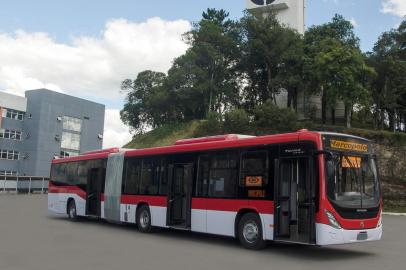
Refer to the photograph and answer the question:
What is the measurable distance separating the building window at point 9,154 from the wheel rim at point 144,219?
6130 centimetres

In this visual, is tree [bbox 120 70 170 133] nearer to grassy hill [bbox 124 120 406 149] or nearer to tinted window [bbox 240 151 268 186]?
grassy hill [bbox 124 120 406 149]

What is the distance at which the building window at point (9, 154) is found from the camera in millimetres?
71812

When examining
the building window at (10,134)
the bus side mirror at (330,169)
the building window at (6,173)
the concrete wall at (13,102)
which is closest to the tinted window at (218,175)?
the bus side mirror at (330,169)

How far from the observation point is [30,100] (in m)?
74.9

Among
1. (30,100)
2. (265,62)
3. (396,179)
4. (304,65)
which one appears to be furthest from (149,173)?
(30,100)

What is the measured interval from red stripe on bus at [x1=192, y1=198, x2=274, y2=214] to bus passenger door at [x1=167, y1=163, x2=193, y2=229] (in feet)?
1.66

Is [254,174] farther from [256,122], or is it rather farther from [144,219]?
[256,122]

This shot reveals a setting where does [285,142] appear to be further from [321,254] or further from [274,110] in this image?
[274,110]

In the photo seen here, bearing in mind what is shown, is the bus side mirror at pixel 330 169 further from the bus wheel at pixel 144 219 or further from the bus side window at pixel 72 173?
the bus side window at pixel 72 173

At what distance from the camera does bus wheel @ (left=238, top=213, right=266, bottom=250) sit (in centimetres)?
1248

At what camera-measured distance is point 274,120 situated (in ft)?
162

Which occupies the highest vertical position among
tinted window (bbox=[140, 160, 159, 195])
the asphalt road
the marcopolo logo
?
the marcopolo logo

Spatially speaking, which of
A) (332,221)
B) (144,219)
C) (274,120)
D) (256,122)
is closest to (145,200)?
(144,219)

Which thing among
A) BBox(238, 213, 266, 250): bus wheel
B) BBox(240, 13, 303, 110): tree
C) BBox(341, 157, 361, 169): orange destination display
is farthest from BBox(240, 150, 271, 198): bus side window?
BBox(240, 13, 303, 110): tree
